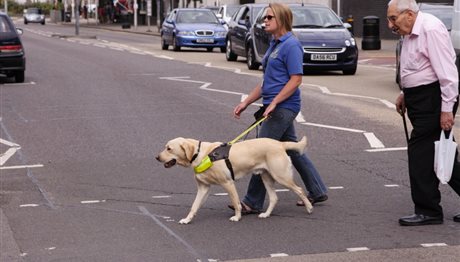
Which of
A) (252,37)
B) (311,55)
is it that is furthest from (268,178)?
(252,37)

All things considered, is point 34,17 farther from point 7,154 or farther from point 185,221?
point 185,221

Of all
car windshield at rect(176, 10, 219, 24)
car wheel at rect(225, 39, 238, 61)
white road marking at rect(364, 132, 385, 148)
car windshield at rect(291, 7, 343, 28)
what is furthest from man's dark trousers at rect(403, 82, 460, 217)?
car windshield at rect(176, 10, 219, 24)

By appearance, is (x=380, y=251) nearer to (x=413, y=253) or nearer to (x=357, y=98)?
(x=413, y=253)

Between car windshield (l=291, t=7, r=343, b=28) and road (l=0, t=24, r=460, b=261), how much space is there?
10.5ft

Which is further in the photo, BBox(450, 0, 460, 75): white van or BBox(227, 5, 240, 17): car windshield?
BBox(227, 5, 240, 17): car windshield

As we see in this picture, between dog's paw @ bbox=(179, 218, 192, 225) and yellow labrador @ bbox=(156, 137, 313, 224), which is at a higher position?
yellow labrador @ bbox=(156, 137, 313, 224)

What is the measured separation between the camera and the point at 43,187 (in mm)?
9953

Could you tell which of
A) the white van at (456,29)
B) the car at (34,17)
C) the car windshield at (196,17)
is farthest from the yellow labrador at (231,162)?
the car at (34,17)

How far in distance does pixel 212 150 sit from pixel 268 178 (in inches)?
22.6

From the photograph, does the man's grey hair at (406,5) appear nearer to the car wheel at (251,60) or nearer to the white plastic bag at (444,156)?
the white plastic bag at (444,156)

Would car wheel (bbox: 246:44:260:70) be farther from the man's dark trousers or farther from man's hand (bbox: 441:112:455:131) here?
man's hand (bbox: 441:112:455:131)

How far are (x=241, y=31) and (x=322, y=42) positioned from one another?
4.84 m

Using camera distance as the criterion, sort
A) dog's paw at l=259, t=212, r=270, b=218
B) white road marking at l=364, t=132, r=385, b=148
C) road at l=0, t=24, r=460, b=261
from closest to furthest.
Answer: road at l=0, t=24, r=460, b=261 < dog's paw at l=259, t=212, r=270, b=218 < white road marking at l=364, t=132, r=385, b=148

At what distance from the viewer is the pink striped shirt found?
745cm
